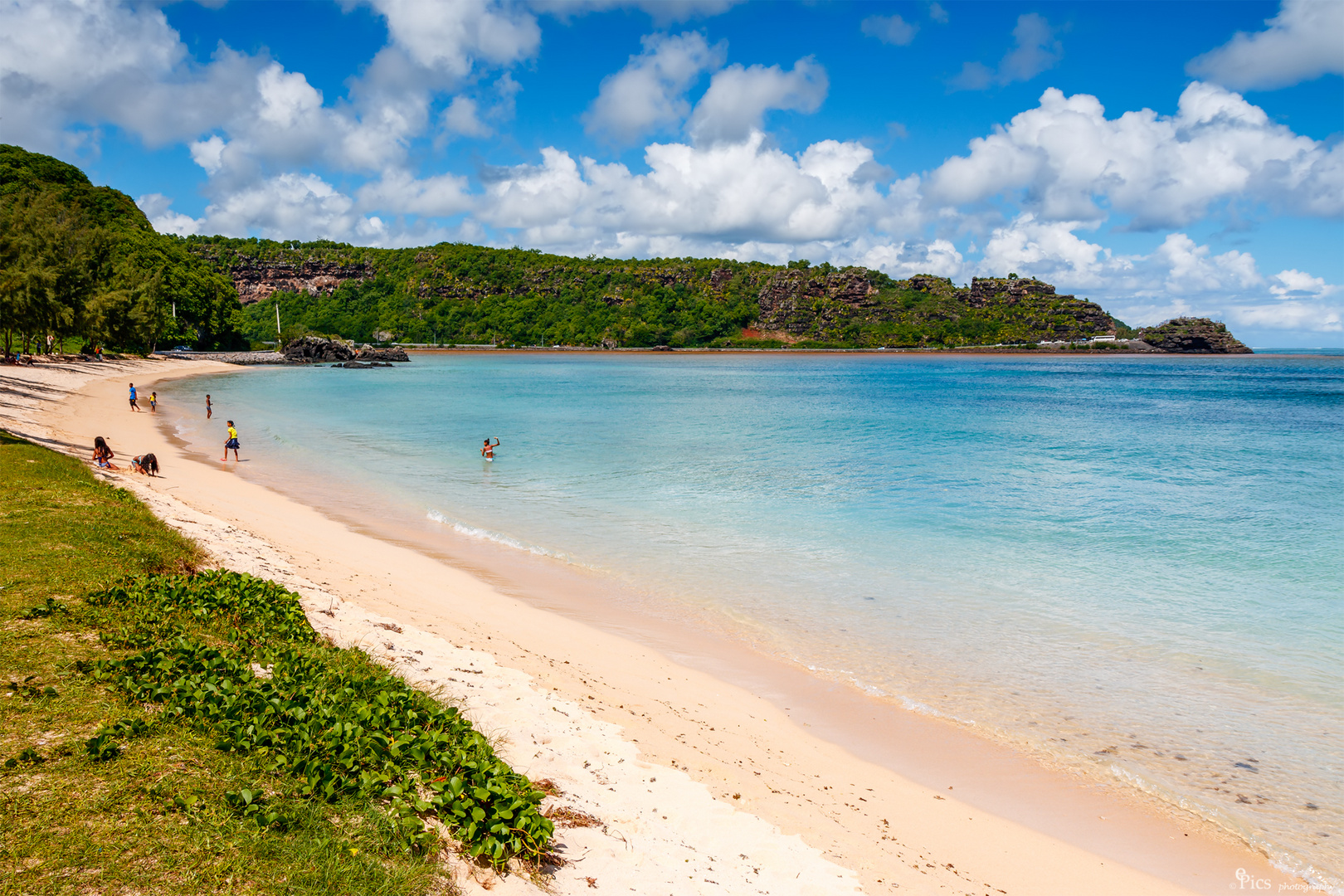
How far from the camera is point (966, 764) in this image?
7430mm

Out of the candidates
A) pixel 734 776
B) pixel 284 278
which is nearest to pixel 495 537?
pixel 734 776

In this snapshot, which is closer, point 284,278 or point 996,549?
point 996,549

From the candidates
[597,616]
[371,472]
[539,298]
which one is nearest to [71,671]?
[597,616]

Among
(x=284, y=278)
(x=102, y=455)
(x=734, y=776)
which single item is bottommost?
(x=734, y=776)

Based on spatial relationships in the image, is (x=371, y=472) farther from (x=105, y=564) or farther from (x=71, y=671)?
(x=71, y=671)

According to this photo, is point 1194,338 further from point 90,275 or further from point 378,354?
point 90,275

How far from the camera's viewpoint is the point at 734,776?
633cm

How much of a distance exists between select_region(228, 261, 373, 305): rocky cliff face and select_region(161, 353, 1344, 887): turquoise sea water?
17058cm

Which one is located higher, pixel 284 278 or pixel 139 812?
pixel 284 278

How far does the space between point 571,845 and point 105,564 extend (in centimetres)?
643

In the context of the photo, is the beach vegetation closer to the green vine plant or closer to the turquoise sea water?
the green vine plant

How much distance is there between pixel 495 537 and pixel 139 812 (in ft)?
41.0

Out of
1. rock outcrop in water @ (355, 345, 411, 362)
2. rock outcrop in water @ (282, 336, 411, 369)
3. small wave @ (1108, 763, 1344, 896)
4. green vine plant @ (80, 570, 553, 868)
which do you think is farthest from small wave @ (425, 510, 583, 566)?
rock outcrop in water @ (355, 345, 411, 362)

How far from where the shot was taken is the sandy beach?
507 centimetres
